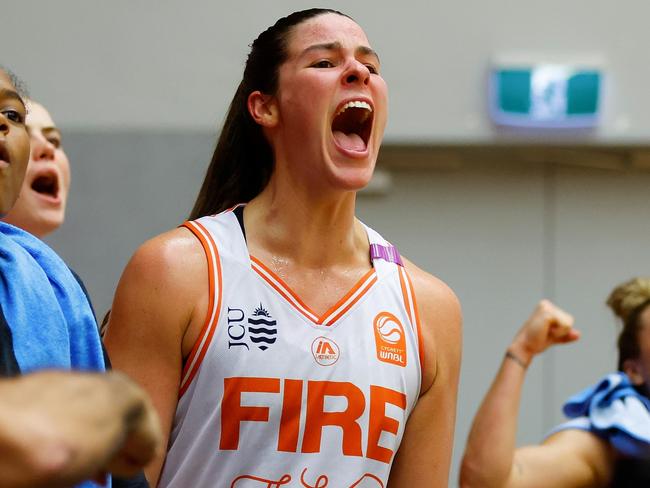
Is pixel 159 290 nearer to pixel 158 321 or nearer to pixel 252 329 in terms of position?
pixel 158 321

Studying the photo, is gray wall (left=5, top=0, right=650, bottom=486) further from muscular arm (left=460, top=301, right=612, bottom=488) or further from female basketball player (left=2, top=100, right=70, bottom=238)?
muscular arm (left=460, top=301, right=612, bottom=488)

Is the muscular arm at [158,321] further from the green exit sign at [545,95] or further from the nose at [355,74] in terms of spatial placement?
the green exit sign at [545,95]

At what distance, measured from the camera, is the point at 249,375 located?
2.54 meters

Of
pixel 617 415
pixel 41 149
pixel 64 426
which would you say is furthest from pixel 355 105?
pixel 64 426

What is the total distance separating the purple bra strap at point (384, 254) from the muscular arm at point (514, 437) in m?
0.51

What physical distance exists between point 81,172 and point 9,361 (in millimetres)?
3832

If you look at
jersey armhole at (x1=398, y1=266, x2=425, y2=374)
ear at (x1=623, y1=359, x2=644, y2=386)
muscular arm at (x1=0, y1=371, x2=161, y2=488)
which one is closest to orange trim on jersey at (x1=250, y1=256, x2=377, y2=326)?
jersey armhole at (x1=398, y1=266, x2=425, y2=374)

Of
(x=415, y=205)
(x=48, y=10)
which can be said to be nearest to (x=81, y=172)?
(x=48, y=10)

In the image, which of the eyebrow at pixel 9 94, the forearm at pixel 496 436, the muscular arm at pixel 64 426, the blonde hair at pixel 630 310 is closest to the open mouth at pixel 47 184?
the forearm at pixel 496 436

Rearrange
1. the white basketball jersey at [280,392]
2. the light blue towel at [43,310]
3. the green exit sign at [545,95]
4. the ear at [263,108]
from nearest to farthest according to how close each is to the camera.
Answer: the light blue towel at [43,310], the white basketball jersey at [280,392], the ear at [263,108], the green exit sign at [545,95]

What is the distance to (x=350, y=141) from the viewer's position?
2.83 metres

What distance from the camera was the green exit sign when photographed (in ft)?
17.9

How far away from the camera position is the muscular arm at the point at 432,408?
274cm

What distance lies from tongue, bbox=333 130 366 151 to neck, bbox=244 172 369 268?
4.1 inches
